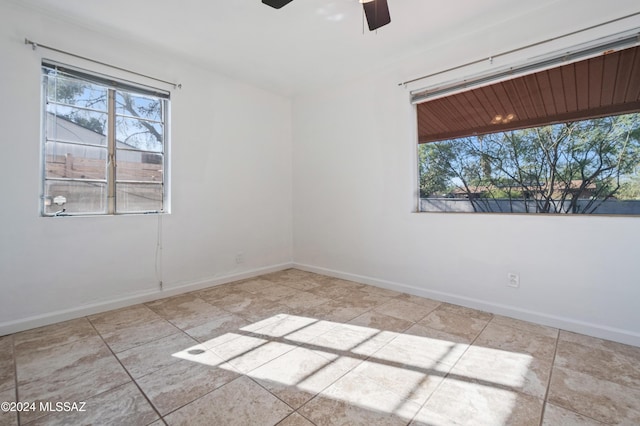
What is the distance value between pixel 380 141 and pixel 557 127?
1607 millimetres

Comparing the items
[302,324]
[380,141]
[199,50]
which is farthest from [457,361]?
[199,50]

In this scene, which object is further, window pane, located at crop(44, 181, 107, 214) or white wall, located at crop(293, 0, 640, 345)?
window pane, located at crop(44, 181, 107, 214)

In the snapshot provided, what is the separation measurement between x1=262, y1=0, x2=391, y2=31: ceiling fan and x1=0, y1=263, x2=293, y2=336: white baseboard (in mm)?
2840

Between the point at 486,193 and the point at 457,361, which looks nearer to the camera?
the point at 457,361

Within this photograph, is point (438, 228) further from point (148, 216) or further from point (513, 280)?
point (148, 216)

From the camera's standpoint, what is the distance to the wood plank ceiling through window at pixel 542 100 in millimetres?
2127

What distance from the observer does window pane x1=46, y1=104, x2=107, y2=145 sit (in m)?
2.46

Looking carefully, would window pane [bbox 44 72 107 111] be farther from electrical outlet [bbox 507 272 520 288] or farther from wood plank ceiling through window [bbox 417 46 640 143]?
electrical outlet [bbox 507 272 520 288]

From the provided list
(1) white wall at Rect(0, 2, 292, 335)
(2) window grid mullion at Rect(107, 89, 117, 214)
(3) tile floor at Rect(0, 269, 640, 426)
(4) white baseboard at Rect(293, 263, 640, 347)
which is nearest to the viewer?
(3) tile floor at Rect(0, 269, 640, 426)

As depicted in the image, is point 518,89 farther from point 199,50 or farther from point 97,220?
point 97,220

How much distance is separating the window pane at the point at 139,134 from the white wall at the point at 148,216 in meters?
0.17

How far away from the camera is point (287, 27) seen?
8.45ft

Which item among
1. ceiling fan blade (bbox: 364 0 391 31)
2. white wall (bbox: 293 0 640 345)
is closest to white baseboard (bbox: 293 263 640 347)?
white wall (bbox: 293 0 640 345)

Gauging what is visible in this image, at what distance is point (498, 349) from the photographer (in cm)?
196
